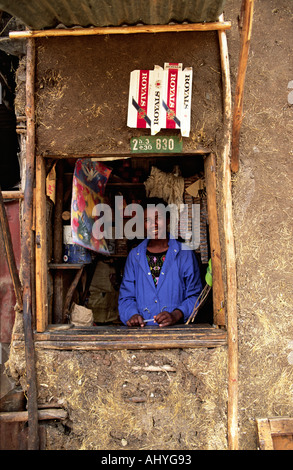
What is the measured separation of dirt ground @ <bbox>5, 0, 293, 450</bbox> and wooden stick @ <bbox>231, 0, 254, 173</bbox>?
173 mm

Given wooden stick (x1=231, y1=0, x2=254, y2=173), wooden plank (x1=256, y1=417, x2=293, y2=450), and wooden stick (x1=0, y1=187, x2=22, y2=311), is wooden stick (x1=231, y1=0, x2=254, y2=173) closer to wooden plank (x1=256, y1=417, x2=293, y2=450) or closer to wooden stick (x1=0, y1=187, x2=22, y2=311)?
wooden stick (x1=0, y1=187, x2=22, y2=311)

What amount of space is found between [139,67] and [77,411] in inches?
115

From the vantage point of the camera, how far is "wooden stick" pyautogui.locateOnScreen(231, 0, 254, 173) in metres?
2.23

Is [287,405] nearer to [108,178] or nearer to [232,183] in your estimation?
[232,183]

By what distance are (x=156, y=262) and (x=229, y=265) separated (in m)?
1.23

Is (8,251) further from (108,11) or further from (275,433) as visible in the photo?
(275,433)

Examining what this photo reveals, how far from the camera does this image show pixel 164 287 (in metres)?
3.80

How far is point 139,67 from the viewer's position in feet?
9.91

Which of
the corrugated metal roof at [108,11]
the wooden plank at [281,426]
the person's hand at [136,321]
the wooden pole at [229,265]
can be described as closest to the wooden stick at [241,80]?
the wooden pole at [229,265]

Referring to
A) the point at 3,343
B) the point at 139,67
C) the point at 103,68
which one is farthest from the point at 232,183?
the point at 3,343

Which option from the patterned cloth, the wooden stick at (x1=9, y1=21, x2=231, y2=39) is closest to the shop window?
the patterned cloth

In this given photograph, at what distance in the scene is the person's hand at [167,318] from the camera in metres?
3.37

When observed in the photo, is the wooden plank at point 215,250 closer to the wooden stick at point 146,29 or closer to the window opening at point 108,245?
the window opening at point 108,245

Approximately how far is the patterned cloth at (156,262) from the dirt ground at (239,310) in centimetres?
112
